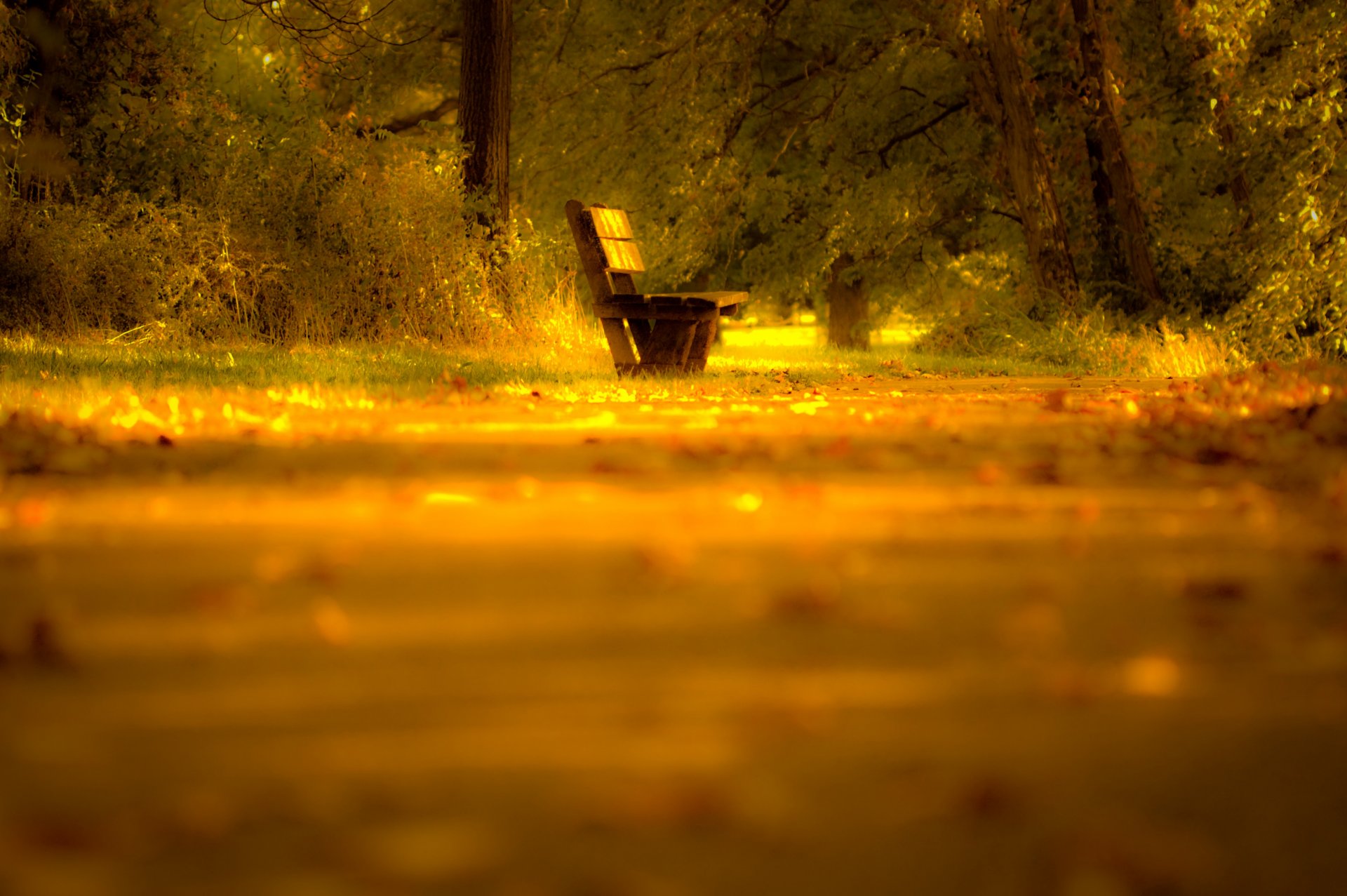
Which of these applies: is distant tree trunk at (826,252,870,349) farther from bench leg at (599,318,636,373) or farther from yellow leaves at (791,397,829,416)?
yellow leaves at (791,397,829,416)

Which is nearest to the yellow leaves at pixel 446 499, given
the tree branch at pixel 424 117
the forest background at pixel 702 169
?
the forest background at pixel 702 169

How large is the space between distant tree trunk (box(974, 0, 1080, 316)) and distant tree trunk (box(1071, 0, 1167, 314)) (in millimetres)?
755

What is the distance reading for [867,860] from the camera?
217 cm

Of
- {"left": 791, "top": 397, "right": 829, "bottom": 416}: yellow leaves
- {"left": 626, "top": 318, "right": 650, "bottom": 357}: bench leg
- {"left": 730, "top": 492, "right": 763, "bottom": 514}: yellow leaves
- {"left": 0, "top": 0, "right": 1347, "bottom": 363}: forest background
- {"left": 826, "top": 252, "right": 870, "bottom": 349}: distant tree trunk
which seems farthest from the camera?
{"left": 826, "top": 252, "right": 870, "bottom": 349}: distant tree trunk

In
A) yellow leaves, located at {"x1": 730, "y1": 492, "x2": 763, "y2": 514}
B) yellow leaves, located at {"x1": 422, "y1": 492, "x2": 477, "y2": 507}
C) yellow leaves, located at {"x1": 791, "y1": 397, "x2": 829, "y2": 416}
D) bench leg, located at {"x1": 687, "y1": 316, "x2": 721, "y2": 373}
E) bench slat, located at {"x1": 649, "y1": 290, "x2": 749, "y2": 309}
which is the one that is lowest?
yellow leaves, located at {"x1": 791, "y1": 397, "x2": 829, "y2": 416}

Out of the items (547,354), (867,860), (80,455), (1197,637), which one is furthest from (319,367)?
(867,860)

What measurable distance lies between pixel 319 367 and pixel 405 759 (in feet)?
32.3

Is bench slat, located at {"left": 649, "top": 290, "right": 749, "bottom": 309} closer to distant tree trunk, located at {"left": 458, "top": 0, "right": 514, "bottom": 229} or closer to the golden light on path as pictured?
distant tree trunk, located at {"left": 458, "top": 0, "right": 514, "bottom": 229}

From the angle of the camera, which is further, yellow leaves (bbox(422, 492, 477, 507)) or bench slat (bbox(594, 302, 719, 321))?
bench slat (bbox(594, 302, 719, 321))

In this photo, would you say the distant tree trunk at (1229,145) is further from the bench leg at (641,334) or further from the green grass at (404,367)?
the bench leg at (641,334)

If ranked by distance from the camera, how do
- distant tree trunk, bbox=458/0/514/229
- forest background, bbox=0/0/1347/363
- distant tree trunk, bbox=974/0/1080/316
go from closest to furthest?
forest background, bbox=0/0/1347/363 → distant tree trunk, bbox=458/0/514/229 → distant tree trunk, bbox=974/0/1080/316

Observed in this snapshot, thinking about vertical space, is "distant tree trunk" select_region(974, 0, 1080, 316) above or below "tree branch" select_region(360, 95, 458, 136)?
below

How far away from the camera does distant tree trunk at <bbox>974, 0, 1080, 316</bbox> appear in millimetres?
20281

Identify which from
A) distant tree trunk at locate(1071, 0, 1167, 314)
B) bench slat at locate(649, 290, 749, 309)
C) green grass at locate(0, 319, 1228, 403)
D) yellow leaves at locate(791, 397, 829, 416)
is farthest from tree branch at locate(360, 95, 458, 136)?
yellow leaves at locate(791, 397, 829, 416)
